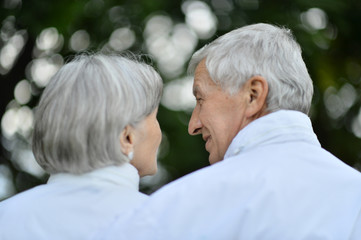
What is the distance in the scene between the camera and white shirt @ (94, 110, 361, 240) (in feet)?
8.82

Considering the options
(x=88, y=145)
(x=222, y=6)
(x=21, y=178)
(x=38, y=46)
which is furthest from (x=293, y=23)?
(x=88, y=145)

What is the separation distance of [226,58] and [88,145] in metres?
0.90

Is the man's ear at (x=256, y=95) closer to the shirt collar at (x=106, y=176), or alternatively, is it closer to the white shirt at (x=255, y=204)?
the white shirt at (x=255, y=204)

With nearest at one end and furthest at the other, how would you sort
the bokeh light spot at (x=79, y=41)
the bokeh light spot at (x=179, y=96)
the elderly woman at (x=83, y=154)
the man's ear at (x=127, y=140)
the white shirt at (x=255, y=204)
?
A: the white shirt at (x=255, y=204)
the elderly woman at (x=83, y=154)
the man's ear at (x=127, y=140)
the bokeh light spot at (x=79, y=41)
the bokeh light spot at (x=179, y=96)

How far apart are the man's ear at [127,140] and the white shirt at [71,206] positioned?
0.23ft

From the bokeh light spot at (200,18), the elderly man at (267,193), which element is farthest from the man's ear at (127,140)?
the bokeh light spot at (200,18)

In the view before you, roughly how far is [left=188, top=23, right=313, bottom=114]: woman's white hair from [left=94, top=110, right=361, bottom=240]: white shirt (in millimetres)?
475

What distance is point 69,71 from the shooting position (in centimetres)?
302

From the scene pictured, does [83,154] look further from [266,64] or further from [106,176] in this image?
[266,64]

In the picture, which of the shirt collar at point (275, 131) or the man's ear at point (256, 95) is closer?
the shirt collar at point (275, 131)

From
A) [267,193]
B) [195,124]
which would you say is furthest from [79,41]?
[267,193]

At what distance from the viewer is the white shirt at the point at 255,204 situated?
2.69 meters

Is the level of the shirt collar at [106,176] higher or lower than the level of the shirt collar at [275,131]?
lower

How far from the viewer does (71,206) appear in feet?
9.27
